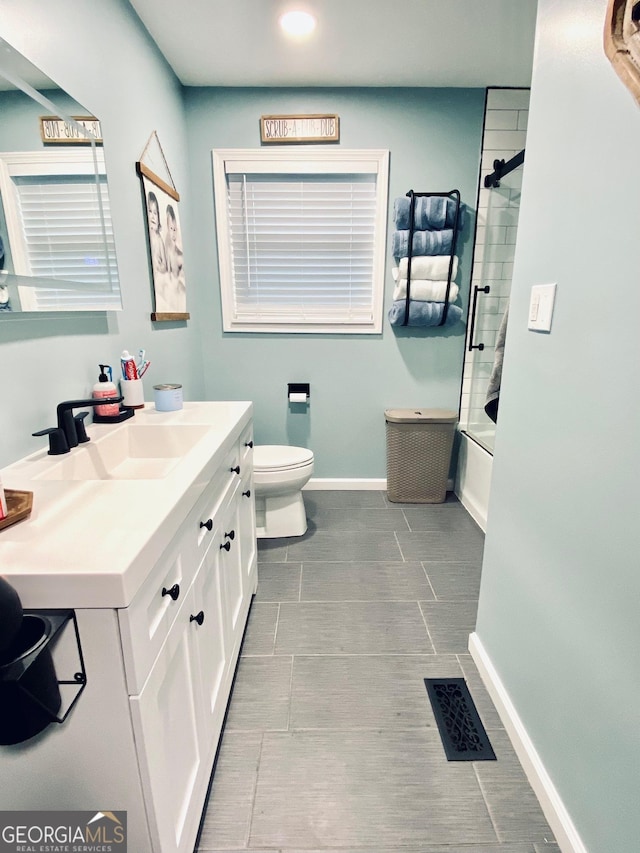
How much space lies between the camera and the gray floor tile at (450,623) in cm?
166

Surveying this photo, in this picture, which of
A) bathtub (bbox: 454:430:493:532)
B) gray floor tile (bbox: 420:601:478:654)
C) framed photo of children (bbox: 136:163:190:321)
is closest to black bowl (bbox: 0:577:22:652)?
gray floor tile (bbox: 420:601:478:654)

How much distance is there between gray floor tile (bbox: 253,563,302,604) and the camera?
6.35 ft

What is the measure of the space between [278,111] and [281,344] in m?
1.37

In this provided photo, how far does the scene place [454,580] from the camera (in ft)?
6.75

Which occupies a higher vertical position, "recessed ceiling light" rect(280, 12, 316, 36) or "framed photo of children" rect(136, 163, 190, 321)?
"recessed ceiling light" rect(280, 12, 316, 36)

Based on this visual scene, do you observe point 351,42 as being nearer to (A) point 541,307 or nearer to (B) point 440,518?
(A) point 541,307

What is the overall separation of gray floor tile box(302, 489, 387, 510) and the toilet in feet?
1.01

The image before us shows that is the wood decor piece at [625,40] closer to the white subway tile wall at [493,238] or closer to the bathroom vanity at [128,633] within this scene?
the bathroom vanity at [128,633]

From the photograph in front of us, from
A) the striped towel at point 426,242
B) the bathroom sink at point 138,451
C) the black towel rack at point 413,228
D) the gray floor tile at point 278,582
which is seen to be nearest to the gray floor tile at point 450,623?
the gray floor tile at point 278,582

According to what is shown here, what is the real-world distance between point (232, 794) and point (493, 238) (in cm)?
300

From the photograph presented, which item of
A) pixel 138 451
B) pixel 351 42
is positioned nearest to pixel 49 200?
pixel 138 451

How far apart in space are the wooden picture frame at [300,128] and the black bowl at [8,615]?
9.16ft

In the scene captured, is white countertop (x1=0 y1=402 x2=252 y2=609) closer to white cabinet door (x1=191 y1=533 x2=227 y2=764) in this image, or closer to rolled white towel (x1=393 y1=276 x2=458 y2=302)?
white cabinet door (x1=191 y1=533 x2=227 y2=764)

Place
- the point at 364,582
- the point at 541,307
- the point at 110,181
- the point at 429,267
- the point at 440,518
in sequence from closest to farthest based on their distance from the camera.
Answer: the point at 541,307, the point at 110,181, the point at 364,582, the point at 429,267, the point at 440,518
